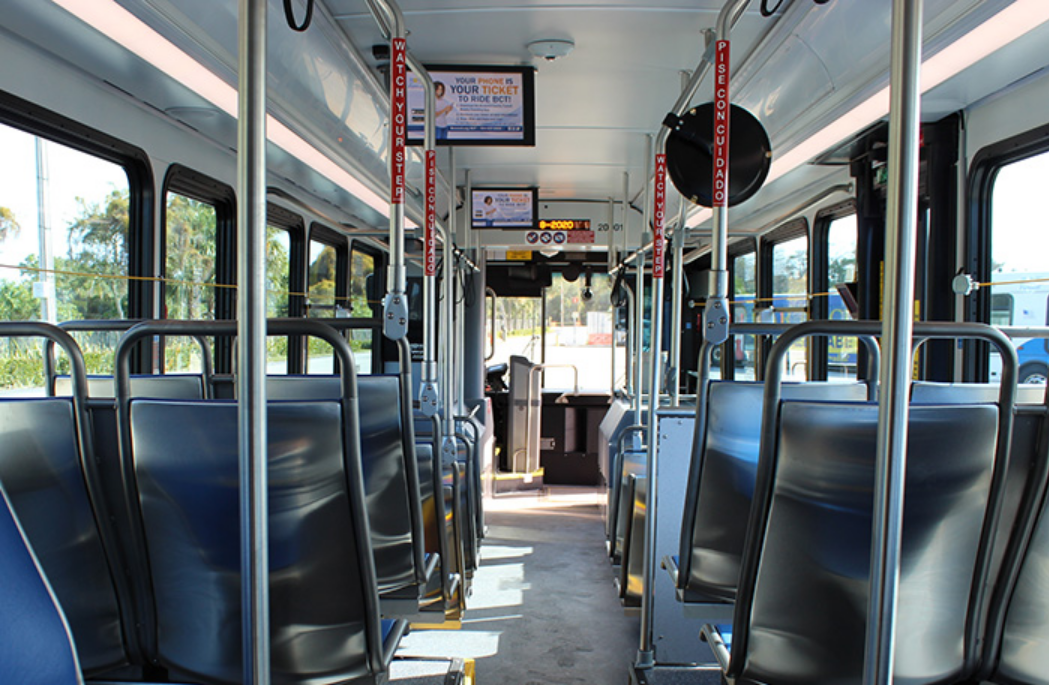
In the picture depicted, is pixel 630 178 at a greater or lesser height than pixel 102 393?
greater

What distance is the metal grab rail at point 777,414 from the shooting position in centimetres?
131

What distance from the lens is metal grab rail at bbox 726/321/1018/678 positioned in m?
1.31

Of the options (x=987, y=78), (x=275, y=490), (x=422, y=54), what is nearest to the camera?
(x=275, y=490)

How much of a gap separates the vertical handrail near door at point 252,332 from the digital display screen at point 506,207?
5651 mm

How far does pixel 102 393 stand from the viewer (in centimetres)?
253

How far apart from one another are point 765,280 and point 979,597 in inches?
215

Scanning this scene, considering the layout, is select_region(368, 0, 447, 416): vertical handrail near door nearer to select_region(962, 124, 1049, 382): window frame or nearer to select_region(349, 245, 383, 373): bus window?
select_region(962, 124, 1049, 382): window frame

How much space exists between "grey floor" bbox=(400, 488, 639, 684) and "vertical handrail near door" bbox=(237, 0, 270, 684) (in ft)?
8.09

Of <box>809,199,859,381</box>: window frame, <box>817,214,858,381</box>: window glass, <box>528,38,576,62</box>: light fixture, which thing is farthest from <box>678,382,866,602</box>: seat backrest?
<box>809,199,859,381</box>: window frame

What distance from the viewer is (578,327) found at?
9.20 metres

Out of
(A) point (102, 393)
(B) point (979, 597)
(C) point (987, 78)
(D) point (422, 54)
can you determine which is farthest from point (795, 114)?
(A) point (102, 393)

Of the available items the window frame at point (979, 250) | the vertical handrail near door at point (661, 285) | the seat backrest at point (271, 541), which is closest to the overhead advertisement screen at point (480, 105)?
the vertical handrail near door at point (661, 285)

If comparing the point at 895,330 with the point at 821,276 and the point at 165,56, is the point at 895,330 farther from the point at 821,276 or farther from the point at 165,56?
the point at 821,276

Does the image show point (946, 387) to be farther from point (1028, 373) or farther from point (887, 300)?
point (887, 300)
